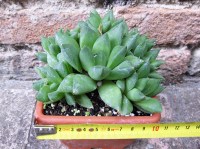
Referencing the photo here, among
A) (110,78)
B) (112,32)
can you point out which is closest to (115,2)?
(112,32)

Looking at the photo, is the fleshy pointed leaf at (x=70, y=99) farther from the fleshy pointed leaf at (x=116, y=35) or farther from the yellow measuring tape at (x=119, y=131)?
the fleshy pointed leaf at (x=116, y=35)

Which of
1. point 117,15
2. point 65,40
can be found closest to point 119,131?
point 65,40

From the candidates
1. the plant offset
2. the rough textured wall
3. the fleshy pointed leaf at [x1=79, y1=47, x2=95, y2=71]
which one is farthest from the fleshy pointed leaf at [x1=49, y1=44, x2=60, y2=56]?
the rough textured wall

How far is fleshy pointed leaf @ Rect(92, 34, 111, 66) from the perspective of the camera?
0.91 metres

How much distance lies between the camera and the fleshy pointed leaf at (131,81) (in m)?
0.92

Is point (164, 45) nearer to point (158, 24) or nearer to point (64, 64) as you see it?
point (158, 24)

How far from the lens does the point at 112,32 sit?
Answer: 3.18 feet

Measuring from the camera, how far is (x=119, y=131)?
961mm

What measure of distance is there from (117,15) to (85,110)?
452 mm

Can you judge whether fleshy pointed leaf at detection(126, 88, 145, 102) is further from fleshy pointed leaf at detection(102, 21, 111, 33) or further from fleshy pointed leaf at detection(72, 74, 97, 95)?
fleshy pointed leaf at detection(102, 21, 111, 33)

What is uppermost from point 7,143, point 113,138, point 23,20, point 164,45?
point 23,20

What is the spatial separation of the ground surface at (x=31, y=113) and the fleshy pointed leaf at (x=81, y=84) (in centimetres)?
40

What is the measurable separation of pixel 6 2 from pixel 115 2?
16.4 inches

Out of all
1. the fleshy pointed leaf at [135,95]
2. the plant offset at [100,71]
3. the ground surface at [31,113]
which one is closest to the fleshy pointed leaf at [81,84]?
the plant offset at [100,71]
